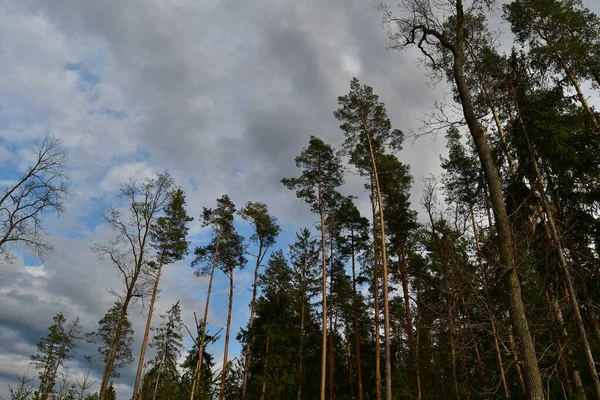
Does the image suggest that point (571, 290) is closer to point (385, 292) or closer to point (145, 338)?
point (385, 292)

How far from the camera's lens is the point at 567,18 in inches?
482

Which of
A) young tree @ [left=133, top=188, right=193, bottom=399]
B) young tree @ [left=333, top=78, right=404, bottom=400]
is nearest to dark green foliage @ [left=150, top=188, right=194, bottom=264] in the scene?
young tree @ [left=133, top=188, right=193, bottom=399]

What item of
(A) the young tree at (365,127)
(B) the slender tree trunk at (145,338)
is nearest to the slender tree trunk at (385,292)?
(A) the young tree at (365,127)

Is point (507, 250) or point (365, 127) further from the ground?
point (365, 127)

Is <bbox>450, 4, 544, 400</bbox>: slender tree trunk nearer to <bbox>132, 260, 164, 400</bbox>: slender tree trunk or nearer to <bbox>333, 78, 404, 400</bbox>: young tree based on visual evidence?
<bbox>333, 78, 404, 400</bbox>: young tree

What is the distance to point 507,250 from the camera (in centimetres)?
511

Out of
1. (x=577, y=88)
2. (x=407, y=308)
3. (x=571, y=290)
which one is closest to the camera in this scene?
(x=571, y=290)

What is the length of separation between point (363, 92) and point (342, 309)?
1539cm

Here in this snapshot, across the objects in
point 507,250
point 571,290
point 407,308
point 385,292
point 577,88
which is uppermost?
point 577,88

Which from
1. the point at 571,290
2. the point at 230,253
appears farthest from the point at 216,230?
the point at 571,290

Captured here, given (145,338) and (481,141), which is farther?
(145,338)

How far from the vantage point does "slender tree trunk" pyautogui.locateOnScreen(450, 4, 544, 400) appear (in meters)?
4.64

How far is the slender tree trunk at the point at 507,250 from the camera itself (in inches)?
183

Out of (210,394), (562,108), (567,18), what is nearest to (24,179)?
(210,394)
